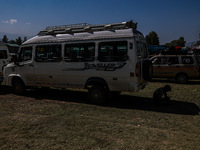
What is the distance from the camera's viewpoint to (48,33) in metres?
8.35

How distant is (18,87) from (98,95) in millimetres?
4530

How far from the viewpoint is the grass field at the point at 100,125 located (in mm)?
4043

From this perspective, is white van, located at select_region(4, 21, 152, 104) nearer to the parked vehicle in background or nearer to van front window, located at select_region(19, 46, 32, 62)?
van front window, located at select_region(19, 46, 32, 62)

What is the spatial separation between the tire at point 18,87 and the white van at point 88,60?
51 millimetres

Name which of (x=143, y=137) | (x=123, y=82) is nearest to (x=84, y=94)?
(x=123, y=82)

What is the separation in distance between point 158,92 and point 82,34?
3.95 meters

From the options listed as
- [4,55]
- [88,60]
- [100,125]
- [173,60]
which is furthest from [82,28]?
[173,60]

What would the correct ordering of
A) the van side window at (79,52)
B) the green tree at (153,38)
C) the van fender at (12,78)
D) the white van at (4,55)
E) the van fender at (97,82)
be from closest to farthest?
the van fender at (97,82), the van side window at (79,52), the van fender at (12,78), the white van at (4,55), the green tree at (153,38)

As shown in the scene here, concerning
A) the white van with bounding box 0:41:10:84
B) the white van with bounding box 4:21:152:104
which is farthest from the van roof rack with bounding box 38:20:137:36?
the white van with bounding box 0:41:10:84

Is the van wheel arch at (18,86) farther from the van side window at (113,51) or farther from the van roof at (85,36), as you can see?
the van side window at (113,51)

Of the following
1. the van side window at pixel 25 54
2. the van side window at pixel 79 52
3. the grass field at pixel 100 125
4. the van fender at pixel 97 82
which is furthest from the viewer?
the van side window at pixel 25 54

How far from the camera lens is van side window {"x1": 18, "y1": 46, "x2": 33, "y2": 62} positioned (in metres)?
8.55

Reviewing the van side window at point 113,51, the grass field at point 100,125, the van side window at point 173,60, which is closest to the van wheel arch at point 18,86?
the grass field at point 100,125

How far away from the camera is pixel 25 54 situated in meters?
8.71
